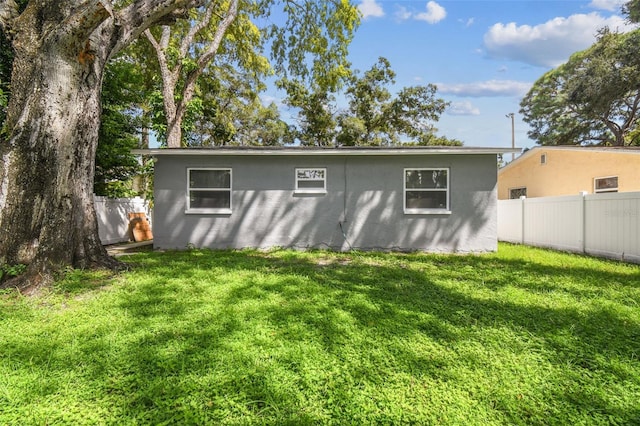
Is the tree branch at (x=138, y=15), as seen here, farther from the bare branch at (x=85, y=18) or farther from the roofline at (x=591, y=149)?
the roofline at (x=591, y=149)

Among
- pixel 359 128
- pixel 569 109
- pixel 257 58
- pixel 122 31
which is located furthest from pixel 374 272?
pixel 569 109

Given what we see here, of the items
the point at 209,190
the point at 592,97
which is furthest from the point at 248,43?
the point at 592,97

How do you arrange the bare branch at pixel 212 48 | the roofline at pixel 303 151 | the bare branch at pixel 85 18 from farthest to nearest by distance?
the bare branch at pixel 212 48
the roofline at pixel 303 151
the bare branch at pixel 85 18

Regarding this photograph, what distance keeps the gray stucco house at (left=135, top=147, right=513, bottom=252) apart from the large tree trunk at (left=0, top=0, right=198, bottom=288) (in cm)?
380

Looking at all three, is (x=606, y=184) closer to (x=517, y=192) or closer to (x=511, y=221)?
(x=511, y=221)

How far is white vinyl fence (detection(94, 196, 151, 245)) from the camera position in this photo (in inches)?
362

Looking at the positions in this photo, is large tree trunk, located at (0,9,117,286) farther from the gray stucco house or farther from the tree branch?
the gray stucco house

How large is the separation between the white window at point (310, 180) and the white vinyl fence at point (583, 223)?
610 cm

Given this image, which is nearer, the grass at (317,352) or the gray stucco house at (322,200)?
the grass at (317,352)

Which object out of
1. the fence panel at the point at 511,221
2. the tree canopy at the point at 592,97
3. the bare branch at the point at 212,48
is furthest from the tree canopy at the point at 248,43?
the tree canopy at the point at 592,97

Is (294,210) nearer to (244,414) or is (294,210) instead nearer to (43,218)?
(43,218)

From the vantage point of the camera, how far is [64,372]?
2.35m

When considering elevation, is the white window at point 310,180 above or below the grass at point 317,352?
above

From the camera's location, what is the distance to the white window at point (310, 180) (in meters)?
8.54
